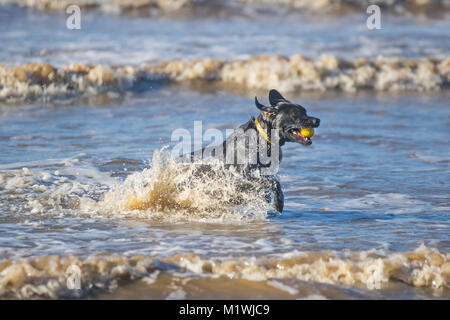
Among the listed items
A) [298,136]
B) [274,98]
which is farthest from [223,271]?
[274,98]

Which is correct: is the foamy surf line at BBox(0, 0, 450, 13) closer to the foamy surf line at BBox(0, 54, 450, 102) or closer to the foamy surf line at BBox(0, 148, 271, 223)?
the foamy surf line at BBox(0, 54, 450, 102)

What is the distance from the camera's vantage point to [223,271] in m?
5.62

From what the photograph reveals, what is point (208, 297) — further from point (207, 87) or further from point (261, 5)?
point (261, 5)

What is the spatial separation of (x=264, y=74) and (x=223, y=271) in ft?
36.4

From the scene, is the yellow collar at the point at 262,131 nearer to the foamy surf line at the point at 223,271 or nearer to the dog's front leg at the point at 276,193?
the dog's front leg at the point at 276,193

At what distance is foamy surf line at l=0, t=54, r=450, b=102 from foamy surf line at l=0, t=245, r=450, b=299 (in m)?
9.50

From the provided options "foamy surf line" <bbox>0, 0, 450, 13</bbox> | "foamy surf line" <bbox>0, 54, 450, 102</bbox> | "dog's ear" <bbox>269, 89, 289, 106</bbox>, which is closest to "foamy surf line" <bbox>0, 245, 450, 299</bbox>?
"dog's ear" <bbox>269, 89, 289, 106</bbox>

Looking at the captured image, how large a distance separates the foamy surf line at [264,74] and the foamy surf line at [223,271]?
31.2 feet

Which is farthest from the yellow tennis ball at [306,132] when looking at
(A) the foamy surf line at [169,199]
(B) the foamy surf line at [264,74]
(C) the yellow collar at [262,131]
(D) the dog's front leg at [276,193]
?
(B) the foamy surf line at [264,74]

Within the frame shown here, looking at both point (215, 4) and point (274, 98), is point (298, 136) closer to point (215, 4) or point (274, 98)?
point (274, 98)

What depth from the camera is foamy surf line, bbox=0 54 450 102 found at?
15.0 meters

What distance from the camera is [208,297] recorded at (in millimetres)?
5250

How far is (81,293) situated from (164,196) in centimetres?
233
